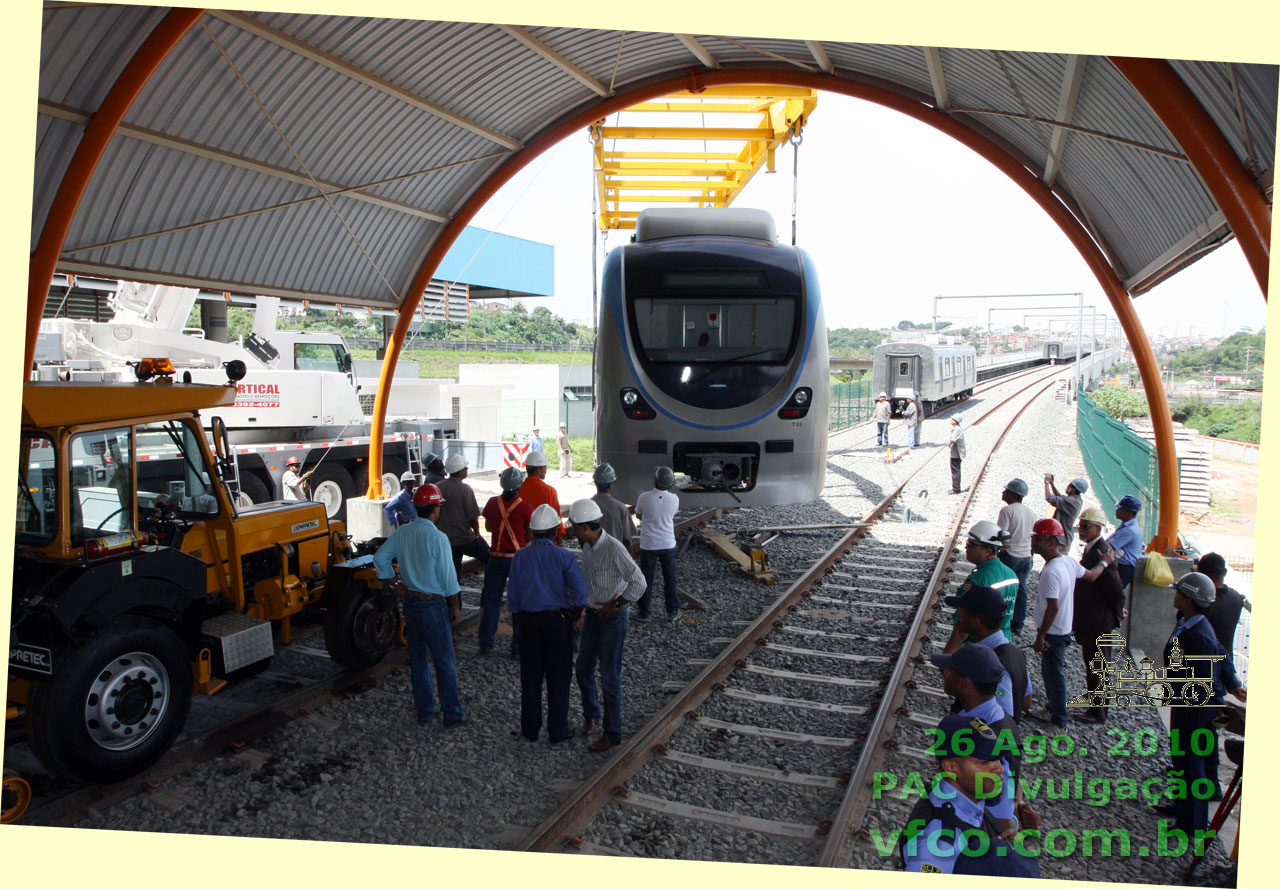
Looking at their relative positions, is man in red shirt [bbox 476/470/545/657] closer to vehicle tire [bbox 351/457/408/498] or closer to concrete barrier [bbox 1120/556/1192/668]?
concrete barrier [bbox 1120/556/1192/668]

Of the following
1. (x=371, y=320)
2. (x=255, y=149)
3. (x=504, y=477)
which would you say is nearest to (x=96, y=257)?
(x=255, y=149)

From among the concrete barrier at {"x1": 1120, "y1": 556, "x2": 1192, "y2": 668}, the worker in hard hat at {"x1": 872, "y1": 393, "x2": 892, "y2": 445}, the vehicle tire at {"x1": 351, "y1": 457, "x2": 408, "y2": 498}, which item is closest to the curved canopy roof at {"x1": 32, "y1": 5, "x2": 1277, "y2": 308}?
the concrete barrier at {"x1": 1120, "y1": 556, "x2": 1192, "y2": 668}

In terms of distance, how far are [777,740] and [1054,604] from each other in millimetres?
2135

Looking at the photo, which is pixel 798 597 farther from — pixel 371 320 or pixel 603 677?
pixel 371 320

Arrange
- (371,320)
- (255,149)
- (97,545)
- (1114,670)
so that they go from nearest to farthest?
(97,545), (1114,670), (255,149), (371,320)

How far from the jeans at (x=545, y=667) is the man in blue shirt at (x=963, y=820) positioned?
280 centimetres

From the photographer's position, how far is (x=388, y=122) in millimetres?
10805

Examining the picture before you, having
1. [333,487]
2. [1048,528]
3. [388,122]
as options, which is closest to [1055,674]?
[1048,528]

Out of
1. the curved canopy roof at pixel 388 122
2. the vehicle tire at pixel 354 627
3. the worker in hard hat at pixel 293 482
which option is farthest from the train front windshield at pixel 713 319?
the worker in hard hat at pixel 293 482

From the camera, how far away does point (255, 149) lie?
9.98 meters

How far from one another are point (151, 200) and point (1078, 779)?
10.7 metres

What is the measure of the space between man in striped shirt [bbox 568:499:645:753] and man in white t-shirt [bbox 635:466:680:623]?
249cm

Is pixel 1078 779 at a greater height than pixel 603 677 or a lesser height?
lesser

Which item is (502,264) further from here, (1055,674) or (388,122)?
(1055,674)
